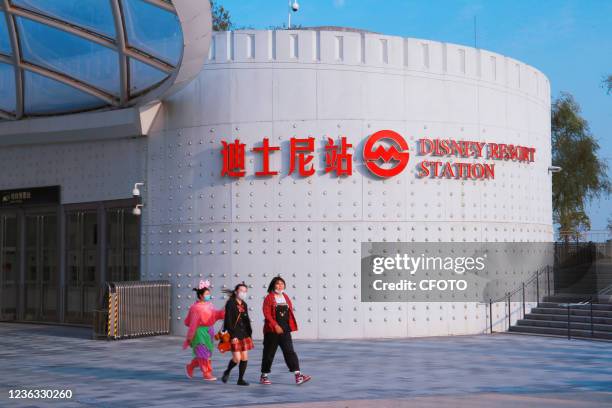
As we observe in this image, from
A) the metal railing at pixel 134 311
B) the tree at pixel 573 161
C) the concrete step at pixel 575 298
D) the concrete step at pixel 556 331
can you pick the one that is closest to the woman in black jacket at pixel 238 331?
the metal railing at pixel 134 311

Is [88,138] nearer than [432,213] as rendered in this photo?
No

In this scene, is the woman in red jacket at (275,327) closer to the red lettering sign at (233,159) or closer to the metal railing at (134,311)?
the red lettering sign at (233,159)

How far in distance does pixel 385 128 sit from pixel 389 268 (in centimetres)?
338

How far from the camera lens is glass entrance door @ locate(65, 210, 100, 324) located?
22.7 meters

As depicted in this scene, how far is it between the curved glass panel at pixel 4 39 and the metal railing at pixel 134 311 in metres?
7.67

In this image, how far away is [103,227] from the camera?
22.4 meters

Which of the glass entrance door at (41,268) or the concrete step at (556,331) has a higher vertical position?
the glass entrance door at (41,268)

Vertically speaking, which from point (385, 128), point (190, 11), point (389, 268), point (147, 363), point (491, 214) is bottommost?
point (147, 363)

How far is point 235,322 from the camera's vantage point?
12914 mm

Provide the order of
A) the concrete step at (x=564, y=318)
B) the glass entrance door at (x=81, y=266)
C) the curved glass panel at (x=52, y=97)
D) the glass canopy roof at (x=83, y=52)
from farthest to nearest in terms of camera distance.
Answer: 1. the glass entrance door at (x=81, y=266)
2. the curved glass panel at (x=52, y=97)
3. the concrete step at (x=564, y=318)
4. the glass canopy roof at (x=83, y=52)

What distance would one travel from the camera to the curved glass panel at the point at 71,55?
20719 mm

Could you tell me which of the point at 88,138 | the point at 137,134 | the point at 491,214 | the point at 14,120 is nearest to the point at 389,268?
the point at 491,214

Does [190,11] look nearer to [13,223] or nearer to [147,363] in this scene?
[147,363]

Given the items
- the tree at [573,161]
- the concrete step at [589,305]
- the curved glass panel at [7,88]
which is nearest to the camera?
the concrete step at [589,305]
